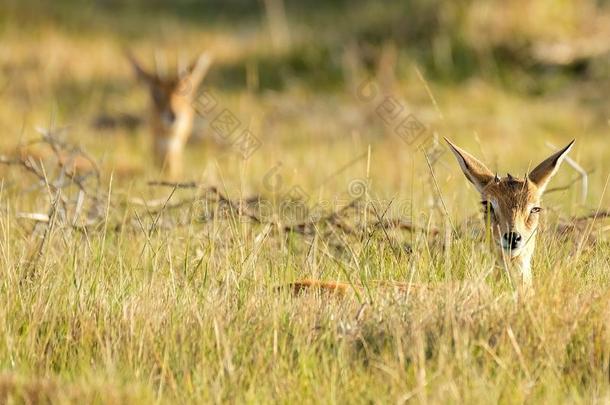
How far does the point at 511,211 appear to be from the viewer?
4.69 meters

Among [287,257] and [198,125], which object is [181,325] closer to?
[287,257]

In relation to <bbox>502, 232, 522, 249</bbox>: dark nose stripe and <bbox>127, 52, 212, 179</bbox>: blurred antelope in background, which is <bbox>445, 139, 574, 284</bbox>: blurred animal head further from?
<bbox>127, 52, 212, 179</bbox>: blurred antelope in background

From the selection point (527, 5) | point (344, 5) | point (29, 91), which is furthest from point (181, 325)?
point (344, 5)

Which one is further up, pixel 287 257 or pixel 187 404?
pixel 287 257

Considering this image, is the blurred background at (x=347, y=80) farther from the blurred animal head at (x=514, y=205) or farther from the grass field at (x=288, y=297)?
the blurred animal head at (x=514, y=205)

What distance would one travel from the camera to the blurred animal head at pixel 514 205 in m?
4.61

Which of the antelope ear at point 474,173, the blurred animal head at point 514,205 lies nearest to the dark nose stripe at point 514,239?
the blurred animal head at point 514,205

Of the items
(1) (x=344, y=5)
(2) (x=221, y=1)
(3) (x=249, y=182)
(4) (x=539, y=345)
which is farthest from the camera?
(2) (x=221, y=1)

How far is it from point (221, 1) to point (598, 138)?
12219 mm

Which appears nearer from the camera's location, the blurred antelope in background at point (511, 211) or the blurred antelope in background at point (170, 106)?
the blurred antelope in background at point (511, 211)

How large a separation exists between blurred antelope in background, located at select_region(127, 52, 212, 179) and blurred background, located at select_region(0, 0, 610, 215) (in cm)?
29

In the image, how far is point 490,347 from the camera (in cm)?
393

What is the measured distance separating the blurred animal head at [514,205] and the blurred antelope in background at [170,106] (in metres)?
6.18

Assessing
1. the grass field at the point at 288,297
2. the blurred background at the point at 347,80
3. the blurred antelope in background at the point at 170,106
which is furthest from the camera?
the blurred background at the point at 347,80
